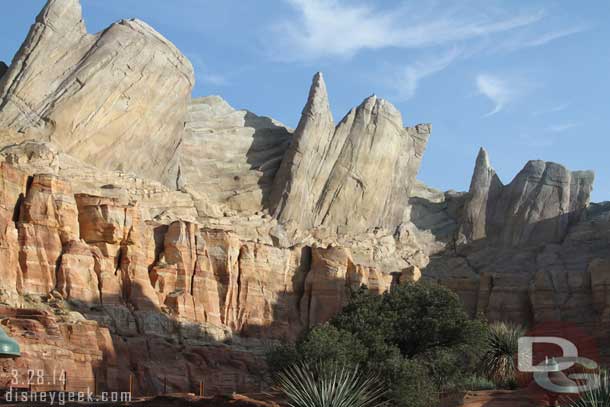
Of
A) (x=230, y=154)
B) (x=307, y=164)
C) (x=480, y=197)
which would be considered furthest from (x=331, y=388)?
(x=480, y=197)

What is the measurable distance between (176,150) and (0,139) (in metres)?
13.1

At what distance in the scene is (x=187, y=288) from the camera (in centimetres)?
6862

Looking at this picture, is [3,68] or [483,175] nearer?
[3,68]

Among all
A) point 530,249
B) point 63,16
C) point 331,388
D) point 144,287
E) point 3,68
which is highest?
point 63,16

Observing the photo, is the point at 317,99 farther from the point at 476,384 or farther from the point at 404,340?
the point at 476,384

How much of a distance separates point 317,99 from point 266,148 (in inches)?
179

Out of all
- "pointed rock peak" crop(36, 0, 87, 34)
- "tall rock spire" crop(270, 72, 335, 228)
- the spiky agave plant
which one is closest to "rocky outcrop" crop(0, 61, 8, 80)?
"pointed rock peak" crop(36, 0, 87, 34)

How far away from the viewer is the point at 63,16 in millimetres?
78062

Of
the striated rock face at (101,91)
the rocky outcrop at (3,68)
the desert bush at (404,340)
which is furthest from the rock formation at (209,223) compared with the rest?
the desert bush at (404,340)

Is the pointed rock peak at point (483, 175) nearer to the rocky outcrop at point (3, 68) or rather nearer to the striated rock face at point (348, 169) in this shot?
the striated rock face at point (348, 169)

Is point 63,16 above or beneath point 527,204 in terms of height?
above

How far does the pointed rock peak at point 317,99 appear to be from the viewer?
3306 inches

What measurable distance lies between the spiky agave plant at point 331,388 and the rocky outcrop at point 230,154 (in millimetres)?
31272

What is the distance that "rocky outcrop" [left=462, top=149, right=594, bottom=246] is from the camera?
84312 mm
